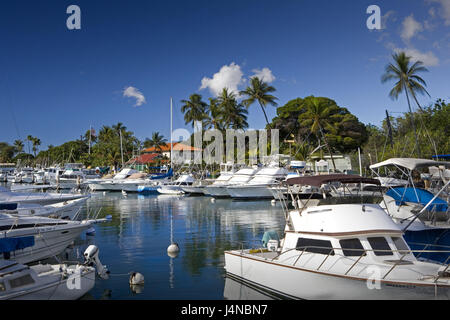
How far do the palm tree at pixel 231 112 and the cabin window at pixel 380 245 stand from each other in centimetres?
5917

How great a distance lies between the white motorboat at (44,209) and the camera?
16297 millimetres

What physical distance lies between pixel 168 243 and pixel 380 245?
11.6m

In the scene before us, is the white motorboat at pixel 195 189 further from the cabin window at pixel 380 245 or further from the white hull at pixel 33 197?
the cabin window at pixel 380 245

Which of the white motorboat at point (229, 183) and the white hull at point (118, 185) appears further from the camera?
the white hull at point (118, 185)

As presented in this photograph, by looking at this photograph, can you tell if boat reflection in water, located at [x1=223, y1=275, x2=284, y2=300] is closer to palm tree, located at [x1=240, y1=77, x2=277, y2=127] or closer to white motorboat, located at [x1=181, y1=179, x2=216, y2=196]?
white motorboat, located at [x1=181, y1=179, x2=216, y2=196]

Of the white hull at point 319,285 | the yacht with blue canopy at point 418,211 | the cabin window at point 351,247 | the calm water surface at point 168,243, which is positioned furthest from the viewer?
the yacht with blue canopy at point 418,211

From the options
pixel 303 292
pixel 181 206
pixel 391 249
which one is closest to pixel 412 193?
pixel 391 249

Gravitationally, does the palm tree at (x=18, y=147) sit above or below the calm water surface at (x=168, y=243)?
above

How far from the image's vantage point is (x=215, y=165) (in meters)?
75.3

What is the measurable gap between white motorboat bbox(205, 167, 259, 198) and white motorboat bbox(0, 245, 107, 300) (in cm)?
3333

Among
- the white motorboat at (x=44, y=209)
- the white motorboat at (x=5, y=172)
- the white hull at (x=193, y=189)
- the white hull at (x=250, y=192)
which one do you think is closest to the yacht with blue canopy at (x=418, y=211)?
the white motorboat at (x=44, y=209)

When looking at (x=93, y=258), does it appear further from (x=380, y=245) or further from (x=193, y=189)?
(x=193, y=189)

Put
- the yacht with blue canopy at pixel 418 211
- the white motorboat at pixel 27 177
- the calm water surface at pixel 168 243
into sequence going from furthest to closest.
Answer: the white motorboat at pixel 27 177
the yacht with blue canopy at pixel 418 211
the calm water surface at pixel 168 243

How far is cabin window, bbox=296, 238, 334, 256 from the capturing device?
1011 cm
